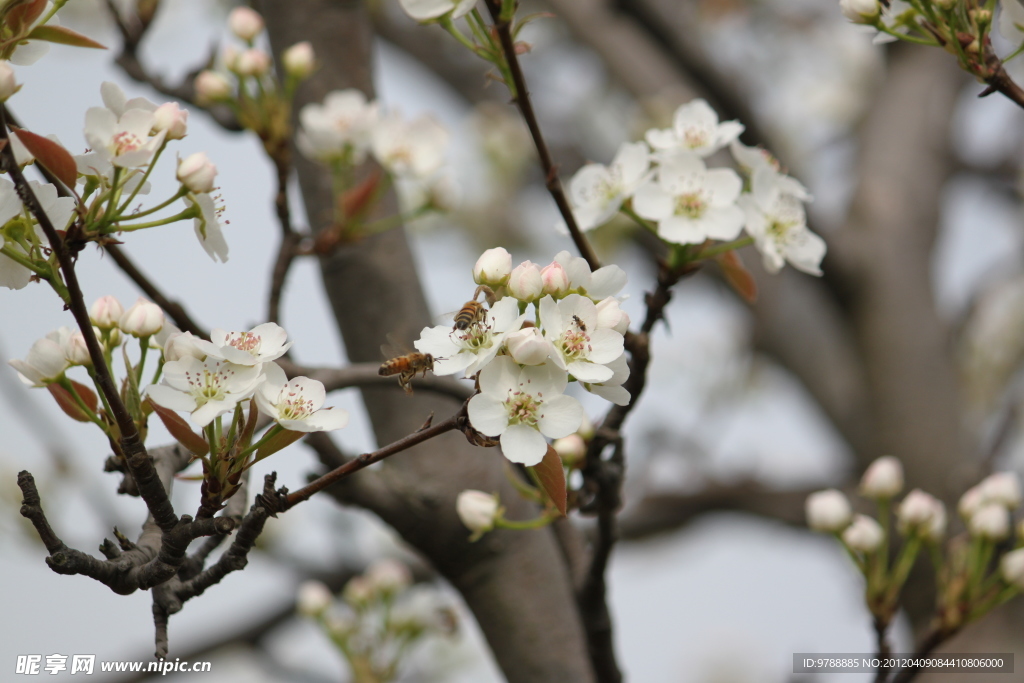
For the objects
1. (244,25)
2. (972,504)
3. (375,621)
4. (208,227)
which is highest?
(244,25)

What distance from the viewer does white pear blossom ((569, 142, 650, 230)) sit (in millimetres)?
1061

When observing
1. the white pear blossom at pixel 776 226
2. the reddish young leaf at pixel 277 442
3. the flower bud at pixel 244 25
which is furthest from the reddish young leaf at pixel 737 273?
the flower bud at pixel 244 25

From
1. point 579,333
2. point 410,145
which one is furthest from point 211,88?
point 579,333

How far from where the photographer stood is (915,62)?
4.01m

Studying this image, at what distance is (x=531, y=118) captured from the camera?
872 millimetres

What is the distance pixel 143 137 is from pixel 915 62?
414 centimetres

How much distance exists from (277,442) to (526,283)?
26cm

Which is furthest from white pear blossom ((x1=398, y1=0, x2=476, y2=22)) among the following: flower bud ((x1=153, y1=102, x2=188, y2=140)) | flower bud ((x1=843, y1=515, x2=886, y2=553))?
flower bud ((x1=843, y1=515, x2=886, y2=553))

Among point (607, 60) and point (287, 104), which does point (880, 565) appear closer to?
point (287, 104)

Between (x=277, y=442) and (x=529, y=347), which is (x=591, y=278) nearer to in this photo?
(x=529, y=347)

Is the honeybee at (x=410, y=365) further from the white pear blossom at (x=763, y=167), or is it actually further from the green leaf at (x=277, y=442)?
the white pear blossom at (x=763, y=167)

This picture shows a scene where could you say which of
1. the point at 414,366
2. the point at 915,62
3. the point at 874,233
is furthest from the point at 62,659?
the point at 915,62

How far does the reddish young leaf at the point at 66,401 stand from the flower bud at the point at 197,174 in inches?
8.8

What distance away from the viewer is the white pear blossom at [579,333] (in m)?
0.72
